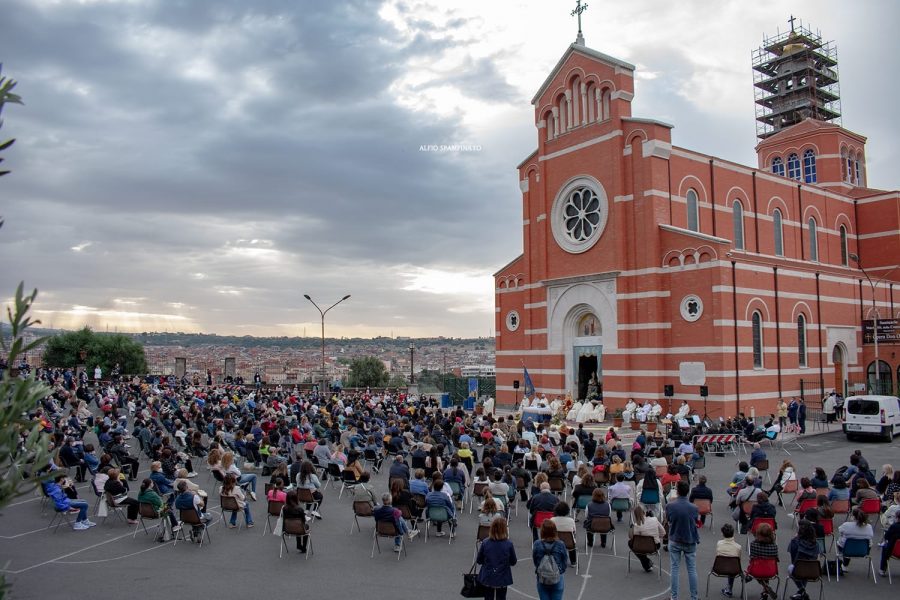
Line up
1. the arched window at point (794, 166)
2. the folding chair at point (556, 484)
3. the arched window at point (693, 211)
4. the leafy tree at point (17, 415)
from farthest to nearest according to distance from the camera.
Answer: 1. the arched window at point (794, 166)
2. the arched window at point (693, 211)
3. the folding chair at point (556, 484)
4. the leafy tree at point (17, 415)

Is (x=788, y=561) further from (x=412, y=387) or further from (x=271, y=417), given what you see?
(x=412, y=387)

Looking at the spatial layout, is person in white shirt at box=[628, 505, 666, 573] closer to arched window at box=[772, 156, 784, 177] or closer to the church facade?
the church facade

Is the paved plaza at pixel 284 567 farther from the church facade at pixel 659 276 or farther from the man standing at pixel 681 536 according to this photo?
the church facade at pixel 659 276

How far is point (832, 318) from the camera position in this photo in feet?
121

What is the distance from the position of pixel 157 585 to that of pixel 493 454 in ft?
28.1

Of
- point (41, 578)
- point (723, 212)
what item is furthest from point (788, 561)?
point (723, 212)

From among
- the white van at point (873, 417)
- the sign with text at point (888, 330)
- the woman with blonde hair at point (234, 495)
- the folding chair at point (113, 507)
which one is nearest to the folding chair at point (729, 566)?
the woman with blonde hair at point (234, 495)

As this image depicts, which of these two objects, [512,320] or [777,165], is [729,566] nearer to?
[512,320]

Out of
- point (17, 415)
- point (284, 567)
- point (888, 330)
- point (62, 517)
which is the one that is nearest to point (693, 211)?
point (888, 330)

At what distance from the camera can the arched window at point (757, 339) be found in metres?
32.4

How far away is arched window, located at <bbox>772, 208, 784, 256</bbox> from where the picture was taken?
134ft

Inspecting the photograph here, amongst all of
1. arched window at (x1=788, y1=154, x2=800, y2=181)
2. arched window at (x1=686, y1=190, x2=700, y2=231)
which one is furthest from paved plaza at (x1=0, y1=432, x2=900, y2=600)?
arched window at (x1=788, y1=154, x2=800, y2=181)

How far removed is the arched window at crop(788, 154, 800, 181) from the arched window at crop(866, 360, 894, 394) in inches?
718

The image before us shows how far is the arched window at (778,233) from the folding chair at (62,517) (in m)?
38.5
